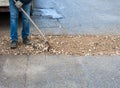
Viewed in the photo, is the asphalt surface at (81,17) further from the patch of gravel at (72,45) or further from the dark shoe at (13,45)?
the dark shoe at (13,45)

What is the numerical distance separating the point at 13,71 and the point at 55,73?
72cm

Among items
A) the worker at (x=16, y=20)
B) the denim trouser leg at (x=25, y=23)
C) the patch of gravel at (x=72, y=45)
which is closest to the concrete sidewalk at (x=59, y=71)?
the patch of gravel at (x=72, y=45)

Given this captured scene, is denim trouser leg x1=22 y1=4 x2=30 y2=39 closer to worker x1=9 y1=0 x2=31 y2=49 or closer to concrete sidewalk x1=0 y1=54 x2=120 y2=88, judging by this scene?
worker x1=9 y1=0 x2=31 y2=49

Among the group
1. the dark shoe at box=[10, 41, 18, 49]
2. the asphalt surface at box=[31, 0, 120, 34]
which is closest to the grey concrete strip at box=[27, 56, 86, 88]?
the dark shoe at box=[10, 41, 18, 49]

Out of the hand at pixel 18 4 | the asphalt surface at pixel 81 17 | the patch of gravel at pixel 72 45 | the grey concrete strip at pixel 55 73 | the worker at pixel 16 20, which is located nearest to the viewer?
the grey concrete strip at pixel 55 73

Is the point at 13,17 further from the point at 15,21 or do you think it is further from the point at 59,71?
the point at 59,71

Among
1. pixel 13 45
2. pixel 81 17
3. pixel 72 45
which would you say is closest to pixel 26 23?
pixel 13 45

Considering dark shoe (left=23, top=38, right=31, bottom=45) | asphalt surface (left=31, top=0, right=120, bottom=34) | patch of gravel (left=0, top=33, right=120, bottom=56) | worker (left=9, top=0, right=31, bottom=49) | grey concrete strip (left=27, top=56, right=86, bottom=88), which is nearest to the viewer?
grey concrete strip (left=27, top=56, right=86, bottom=88)

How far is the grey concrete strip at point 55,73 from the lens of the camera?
5.43 metres

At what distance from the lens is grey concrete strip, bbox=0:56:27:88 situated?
5434 mm

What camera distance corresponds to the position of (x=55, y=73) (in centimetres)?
585

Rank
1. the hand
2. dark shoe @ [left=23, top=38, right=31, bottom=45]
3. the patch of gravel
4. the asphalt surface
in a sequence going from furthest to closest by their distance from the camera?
the asphalt surface, dark shoe @ [left=23, top=38, right=31, bottom=45], the patch of gravel, the hand

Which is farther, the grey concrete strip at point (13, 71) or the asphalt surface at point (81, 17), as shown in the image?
the asphalt surface at point (81, 17)

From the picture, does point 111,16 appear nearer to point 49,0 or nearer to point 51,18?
point 51,18
